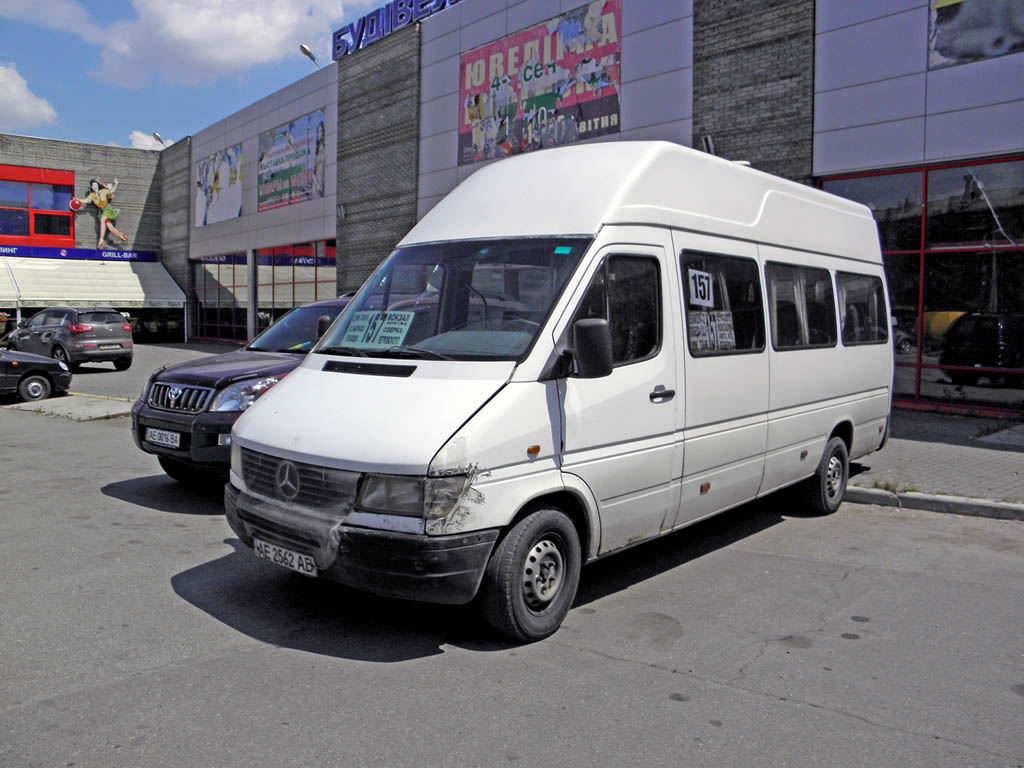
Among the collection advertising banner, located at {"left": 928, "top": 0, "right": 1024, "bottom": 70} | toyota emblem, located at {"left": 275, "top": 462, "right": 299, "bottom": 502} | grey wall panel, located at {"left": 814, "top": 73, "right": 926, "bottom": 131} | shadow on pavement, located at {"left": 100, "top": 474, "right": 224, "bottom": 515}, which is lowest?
shadow on pavement, located at {"left": 100, "top": 474, "right": 224, "bottom": 515}

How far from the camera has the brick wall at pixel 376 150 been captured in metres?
23.3

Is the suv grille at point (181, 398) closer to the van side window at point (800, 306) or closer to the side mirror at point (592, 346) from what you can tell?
the side mirror at point (592, 346)

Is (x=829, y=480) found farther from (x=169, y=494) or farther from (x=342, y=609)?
(x=169, y=494)

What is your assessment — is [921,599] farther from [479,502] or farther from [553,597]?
[479,502]

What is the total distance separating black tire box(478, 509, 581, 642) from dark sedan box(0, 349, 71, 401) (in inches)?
559

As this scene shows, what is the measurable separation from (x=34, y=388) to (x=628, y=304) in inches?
563

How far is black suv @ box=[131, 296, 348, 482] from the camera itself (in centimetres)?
699

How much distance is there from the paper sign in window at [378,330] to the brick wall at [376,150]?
60.6 ft

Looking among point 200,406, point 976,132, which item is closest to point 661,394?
point 200,406

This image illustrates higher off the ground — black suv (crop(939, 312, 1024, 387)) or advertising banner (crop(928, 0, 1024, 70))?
advertising banner (crop(928, 0, 1024, 70))

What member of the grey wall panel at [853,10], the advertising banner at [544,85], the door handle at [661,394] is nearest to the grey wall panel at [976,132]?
the grey wall panel at [853,10]

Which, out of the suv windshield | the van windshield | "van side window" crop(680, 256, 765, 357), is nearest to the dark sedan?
the suv windshield

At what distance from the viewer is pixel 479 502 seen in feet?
13.3

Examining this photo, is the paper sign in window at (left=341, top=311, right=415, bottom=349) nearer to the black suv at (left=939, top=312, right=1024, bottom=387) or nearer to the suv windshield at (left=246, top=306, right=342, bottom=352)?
the suv windshield at (left=246, top=306, right=342, bottom=352)
